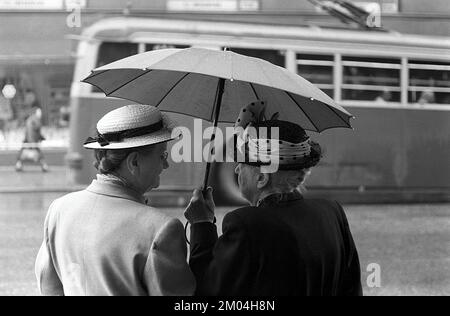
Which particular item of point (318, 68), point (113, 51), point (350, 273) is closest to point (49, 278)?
point (350, 273)

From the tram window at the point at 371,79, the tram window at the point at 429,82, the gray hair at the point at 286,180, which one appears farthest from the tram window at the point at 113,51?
→ the gray hair at the point at 286,180

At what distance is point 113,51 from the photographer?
1196 centimetres

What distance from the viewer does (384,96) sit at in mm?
12836

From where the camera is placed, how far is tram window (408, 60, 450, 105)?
12.8 metres

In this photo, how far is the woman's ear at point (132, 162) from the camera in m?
2.14

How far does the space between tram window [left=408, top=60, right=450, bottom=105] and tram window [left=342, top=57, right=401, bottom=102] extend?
0.83ft

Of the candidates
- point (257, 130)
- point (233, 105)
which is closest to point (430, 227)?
point (233, 105)

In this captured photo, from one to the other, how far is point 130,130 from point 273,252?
54cm

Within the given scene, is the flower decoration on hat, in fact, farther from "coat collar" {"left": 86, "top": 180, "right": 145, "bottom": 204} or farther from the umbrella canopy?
the umbrella canopy

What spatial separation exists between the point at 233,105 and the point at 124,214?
1.06 m

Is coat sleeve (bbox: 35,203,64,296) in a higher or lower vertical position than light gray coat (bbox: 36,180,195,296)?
lower

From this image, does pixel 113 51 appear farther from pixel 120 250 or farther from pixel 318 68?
pixel 120 250

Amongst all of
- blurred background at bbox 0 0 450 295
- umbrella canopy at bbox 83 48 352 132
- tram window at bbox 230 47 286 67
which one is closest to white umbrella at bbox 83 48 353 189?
umbrella canopy at bbox 83 48 352 132

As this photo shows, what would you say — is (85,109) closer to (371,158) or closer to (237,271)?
(371,158)
